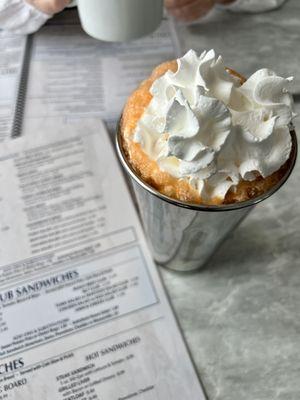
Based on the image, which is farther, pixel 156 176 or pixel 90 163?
pixel 90 163

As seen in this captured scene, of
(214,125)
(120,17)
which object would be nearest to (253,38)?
(120,17)

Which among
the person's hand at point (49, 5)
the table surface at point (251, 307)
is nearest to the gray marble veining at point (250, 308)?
the table surface at point (251, 307)

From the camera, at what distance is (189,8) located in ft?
2.02

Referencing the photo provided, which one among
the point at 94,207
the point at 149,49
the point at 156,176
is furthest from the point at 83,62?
the point at 156,176

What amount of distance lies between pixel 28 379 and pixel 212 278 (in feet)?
0.68

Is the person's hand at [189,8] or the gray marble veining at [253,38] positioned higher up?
the person's hand at [189,8]

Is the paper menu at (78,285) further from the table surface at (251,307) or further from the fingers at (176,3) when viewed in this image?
the fingers at (176,3)

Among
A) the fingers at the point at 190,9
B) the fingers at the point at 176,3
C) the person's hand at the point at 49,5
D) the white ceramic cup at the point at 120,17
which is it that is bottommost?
the fingers at the point at 190,9

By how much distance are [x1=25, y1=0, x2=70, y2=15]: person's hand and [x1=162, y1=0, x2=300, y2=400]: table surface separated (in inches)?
15.5

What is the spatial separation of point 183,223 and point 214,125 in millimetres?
93

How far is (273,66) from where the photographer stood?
0.61 meters

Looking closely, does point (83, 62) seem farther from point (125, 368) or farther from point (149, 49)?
point (125, 368)

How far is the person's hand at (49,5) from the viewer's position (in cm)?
56

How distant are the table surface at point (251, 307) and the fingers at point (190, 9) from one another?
1.01 ft
